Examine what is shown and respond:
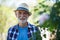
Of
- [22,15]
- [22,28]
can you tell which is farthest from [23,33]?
[22,15]

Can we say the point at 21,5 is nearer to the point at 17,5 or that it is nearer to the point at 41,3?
the point at 17,5

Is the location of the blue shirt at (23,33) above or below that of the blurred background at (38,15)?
below

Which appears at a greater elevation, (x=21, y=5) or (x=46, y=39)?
(x=21, y=5)

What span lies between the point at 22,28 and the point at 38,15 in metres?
0.22

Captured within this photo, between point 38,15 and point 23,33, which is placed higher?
point 38,15

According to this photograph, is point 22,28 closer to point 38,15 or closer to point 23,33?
point 23,33

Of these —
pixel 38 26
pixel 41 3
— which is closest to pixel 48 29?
pixel 38 26

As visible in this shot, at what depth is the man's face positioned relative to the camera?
2730 millimetres

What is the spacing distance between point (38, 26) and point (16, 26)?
236 millimetres

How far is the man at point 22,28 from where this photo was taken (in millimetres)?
2729

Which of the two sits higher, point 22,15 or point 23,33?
point 22,15

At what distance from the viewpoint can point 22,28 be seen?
108 inches

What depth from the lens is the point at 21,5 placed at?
274cm

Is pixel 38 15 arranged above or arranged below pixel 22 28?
above
